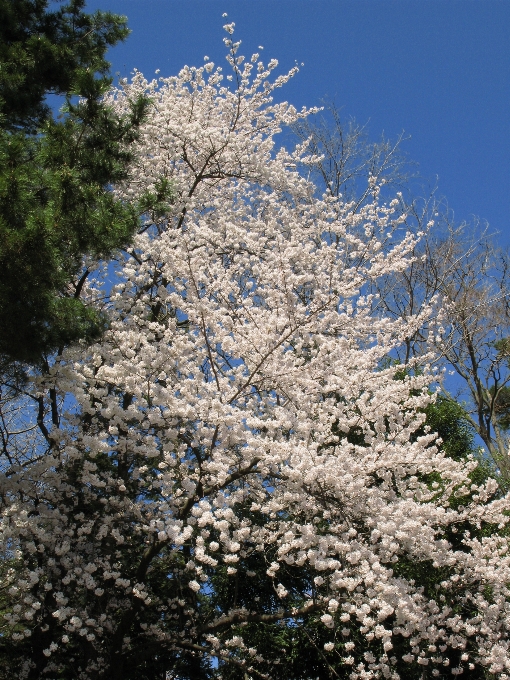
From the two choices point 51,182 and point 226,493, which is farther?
point 226,493

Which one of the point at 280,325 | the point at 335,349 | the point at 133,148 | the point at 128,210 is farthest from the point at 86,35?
the point at 335,349

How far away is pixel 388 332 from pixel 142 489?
3.02 metres

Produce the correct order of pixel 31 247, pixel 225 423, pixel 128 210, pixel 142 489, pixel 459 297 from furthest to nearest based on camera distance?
pixel 459 297 < pixel 142 489 < pixel 128 210 < pixel 225 423 < pixel 31 247

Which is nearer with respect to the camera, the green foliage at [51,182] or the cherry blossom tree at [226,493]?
the green foliage at [51,182]

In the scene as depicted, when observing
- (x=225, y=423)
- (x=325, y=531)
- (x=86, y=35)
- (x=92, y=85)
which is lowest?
(x=325, y=531)

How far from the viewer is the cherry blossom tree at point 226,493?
14.9ft

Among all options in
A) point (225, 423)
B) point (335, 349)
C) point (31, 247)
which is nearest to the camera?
point (31, 247)

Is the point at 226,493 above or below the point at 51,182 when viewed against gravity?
below

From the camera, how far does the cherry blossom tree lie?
178 inches

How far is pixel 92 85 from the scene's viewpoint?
4.71 m

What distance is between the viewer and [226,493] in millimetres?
5539

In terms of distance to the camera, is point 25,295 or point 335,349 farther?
point 335,349

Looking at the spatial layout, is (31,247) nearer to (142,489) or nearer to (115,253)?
(115,253)

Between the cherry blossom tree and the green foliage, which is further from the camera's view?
the cherry blossom tree
